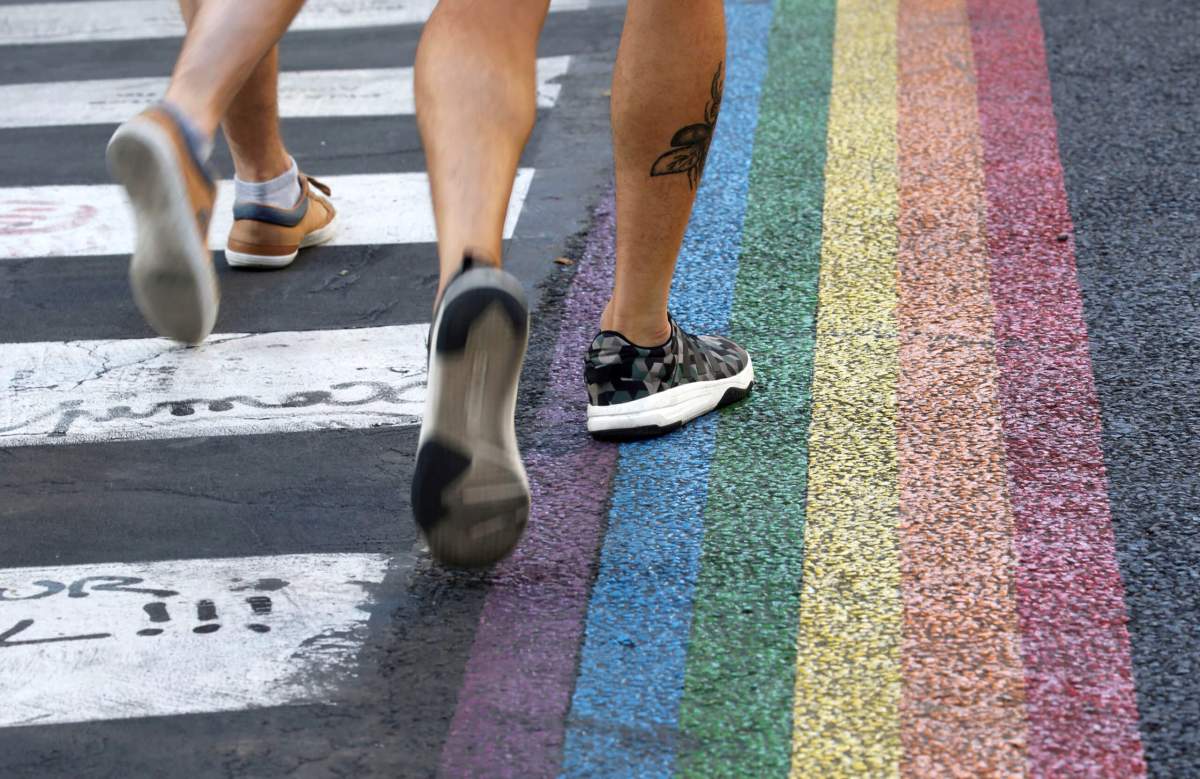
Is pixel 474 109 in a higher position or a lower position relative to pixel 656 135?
higher

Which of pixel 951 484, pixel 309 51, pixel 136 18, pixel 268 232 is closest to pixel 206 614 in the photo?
pixel 951 484

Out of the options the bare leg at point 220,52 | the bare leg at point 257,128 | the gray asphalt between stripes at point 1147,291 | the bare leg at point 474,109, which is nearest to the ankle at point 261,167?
the bare leg at point 257,128

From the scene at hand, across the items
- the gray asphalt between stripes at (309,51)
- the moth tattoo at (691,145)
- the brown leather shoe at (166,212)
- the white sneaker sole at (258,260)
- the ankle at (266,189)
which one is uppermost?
the brown leather shoe at (166,212)

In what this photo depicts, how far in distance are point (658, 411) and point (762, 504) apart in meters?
0.29

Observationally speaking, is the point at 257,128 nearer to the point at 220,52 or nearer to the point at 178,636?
the point at 220,52

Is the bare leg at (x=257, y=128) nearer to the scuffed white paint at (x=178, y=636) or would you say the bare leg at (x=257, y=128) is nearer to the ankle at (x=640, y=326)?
the ankle at (x=640, y=326)

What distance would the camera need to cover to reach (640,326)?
237 cm

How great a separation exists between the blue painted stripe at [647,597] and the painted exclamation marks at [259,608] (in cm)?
43

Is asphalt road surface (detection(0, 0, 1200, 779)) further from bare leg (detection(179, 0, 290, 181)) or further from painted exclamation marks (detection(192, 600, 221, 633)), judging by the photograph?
bare leg (detection(179, 0, 290, 181))

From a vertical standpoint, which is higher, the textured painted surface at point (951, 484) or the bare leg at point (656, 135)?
the bare leg at point (656, 135)

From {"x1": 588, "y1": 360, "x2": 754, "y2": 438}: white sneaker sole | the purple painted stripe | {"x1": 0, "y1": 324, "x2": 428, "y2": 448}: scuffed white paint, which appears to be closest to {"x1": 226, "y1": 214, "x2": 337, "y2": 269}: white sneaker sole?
{"x1": 0, "y1": 324, "x2": 428, "y2": 448}: scuffed white paint

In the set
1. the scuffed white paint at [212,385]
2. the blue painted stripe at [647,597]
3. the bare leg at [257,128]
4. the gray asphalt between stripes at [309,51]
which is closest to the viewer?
the blue painted stripe at [647,597]

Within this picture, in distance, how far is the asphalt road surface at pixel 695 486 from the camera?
166cm

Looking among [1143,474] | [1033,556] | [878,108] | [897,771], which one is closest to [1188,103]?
[878,108]
